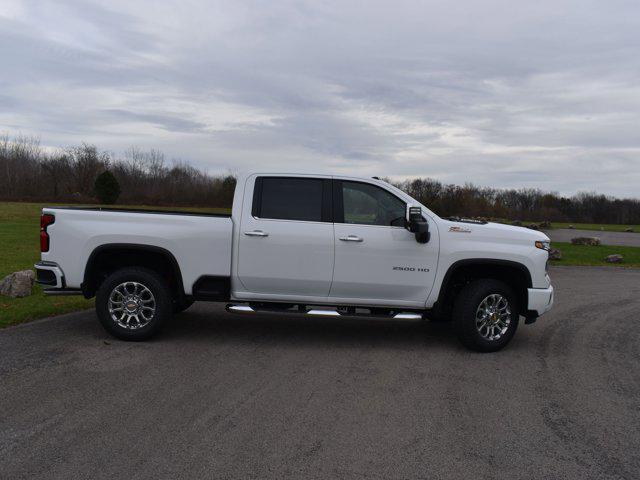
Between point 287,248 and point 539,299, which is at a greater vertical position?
point 287,248

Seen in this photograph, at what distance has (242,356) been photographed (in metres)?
6.26

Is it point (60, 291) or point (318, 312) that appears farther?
point (60, 291)

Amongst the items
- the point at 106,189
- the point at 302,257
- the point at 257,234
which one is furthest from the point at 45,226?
the point at 106,189

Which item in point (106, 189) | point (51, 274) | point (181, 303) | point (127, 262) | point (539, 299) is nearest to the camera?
point (51, 274)

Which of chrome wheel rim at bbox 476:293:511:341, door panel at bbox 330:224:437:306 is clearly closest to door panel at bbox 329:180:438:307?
door panel at bbox 330:224:437:306

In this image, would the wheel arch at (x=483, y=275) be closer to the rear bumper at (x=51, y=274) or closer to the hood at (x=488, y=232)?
the hood at (x=488, y=232)

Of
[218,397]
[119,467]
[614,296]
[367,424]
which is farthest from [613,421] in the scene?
[614,296]

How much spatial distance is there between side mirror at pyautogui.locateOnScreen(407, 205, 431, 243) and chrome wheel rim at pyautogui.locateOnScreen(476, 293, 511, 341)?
3.56 feet

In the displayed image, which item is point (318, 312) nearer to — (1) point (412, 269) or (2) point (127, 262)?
(1) point (412, 269)

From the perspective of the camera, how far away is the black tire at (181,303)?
710 cm

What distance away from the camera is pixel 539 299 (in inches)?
265

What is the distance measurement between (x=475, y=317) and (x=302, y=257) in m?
2.18

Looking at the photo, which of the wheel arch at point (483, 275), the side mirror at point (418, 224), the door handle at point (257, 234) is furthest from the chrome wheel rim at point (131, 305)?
the wheel arch at point (483, 275)

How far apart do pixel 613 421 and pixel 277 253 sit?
3.74m
